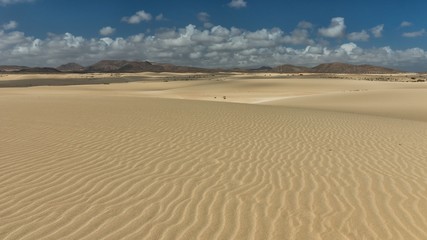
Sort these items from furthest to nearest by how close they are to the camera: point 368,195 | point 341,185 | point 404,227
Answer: point 341,185 < point 368,195 < point 404,227

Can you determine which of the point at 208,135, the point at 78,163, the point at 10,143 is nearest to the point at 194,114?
the point at 208,135

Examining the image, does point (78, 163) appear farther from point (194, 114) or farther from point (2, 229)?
point (194, 114)

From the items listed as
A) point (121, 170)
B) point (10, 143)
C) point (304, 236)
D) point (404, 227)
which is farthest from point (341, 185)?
point (10, 143)

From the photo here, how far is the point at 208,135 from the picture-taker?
12.0 metres

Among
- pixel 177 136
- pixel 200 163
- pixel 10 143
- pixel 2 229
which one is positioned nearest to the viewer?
pixel 2 229

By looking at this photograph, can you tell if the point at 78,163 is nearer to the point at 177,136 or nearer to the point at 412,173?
the point at 177,136

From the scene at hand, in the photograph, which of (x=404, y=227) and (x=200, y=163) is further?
(x=200, y=163)

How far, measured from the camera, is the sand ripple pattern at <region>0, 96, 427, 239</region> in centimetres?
507

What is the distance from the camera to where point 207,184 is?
22.4ft

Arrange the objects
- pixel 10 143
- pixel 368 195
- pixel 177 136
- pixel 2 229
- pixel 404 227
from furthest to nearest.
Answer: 1. pixel 177 136
2. pixel 10 143
3. pixel 368 195
4. pixel 404 227
5. pixel 2 229

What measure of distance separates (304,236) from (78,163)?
15.7ft

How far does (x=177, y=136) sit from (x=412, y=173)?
6005mm

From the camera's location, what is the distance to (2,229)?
15.8 ft

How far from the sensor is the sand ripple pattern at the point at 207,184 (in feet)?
16.6
